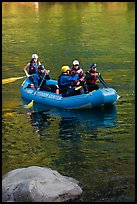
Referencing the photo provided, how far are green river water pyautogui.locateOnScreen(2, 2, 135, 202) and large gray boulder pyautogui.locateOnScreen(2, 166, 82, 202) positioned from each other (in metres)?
0.43

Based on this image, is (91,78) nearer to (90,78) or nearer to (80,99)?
(90,78)

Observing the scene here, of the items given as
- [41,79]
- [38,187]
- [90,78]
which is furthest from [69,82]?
[38,187]

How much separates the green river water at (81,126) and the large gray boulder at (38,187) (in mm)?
434

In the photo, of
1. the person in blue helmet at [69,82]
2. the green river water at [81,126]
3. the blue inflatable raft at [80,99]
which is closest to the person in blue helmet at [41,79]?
the blue inflatable raft at [80,99]

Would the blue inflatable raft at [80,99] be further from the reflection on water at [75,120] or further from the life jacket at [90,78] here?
the life jacket at [90,78]

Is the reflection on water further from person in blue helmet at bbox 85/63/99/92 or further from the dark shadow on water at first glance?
person in blue helmet at bbox 85/63/99/92

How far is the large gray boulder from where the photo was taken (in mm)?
8789

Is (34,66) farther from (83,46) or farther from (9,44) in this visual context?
(9,44)

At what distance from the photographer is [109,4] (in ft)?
165

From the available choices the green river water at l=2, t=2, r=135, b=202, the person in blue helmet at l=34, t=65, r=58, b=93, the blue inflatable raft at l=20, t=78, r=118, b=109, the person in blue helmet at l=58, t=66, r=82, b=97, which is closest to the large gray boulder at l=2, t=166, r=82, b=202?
the green river water at l=2, t=2, r=135, b=202

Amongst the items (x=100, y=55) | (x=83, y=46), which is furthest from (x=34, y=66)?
(x=83, y=46)

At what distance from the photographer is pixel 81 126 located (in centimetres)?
1414

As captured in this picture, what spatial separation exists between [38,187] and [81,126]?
213 inches

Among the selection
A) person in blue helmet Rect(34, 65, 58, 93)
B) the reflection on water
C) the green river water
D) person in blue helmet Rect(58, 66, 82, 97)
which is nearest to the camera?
the green river water
